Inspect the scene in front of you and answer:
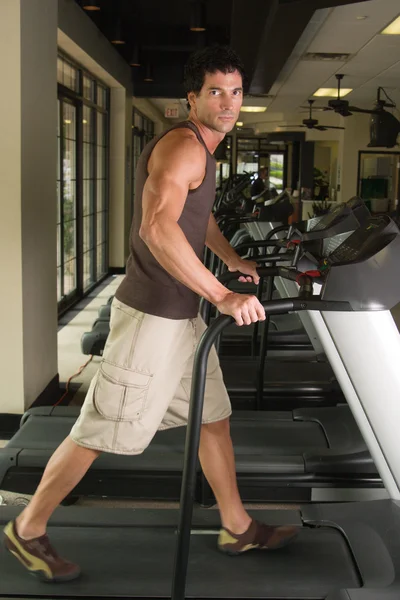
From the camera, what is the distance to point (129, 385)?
182cm

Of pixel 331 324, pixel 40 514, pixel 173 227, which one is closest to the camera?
pixel 173 227

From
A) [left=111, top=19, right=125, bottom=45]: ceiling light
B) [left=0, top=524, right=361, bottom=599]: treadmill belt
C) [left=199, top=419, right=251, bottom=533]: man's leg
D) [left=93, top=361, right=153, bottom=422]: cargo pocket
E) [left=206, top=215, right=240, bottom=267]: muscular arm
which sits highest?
[left=111, top=19, right=125, bottom=45]: ceiling light

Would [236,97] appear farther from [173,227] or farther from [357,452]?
[357,452]

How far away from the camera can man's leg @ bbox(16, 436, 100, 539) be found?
1.87 m

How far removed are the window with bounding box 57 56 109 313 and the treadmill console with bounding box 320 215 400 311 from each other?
4762mm

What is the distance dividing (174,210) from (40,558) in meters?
0.99

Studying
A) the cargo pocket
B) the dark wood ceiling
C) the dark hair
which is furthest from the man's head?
the dark wood ceiling

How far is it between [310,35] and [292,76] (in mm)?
2687

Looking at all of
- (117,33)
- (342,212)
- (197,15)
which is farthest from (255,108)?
(342,212)

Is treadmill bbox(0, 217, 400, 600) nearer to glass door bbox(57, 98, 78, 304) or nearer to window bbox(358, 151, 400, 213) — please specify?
glass door bbox(57, 98, 78, 304)

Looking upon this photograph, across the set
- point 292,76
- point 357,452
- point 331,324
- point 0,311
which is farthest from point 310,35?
point 331,324

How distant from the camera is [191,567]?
192 cm

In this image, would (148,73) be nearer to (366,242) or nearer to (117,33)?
(117,33)

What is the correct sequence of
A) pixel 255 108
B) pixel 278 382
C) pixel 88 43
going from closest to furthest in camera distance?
pixel 278 382, pixel 88 43, pixel 255 108
